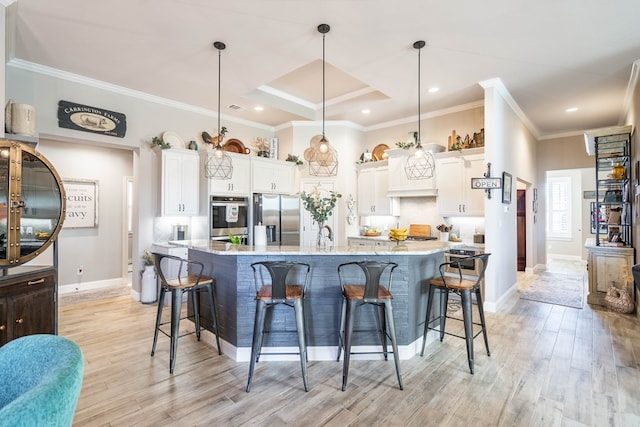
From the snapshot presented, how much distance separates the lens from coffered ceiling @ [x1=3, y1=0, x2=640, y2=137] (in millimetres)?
2867

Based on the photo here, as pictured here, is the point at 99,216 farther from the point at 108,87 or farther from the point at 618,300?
the point at 618,300

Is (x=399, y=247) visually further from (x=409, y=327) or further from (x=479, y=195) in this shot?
(x=479, y=195)

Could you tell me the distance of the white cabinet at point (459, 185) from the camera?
4914 mm

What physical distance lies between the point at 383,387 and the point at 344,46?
3.27m

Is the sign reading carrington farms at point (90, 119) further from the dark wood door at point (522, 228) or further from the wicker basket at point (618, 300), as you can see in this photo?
the dark wood door at point (522, 228)

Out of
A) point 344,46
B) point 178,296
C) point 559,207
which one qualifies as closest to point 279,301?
point 178,296

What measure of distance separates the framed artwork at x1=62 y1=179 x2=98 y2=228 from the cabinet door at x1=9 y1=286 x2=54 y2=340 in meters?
3.31

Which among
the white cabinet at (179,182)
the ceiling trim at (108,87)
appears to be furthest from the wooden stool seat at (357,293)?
the ceiling trim at (108,87)

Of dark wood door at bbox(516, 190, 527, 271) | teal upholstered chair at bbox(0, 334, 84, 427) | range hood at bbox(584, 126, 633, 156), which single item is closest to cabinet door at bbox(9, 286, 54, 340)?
teal upholstered chair at bbox(0, 334, 84, 427)

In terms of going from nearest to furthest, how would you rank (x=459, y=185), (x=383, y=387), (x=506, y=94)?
(x=383, y=387) < (x=506, y=94) < (x=459, y=185)

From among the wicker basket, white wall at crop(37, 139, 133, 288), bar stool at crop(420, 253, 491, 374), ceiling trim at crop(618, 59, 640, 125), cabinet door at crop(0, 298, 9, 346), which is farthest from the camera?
white wall at crop(37, 139, 133, 288)

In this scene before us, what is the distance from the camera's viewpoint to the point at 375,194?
616 cm

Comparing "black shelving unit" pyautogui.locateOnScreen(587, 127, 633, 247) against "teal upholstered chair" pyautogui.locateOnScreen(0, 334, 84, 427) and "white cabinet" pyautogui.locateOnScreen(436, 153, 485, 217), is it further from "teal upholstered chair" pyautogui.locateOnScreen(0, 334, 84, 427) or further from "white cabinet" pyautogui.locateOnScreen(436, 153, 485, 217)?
"teal upholstered chair" pyautogui.locateOnScreen(0, 334, 84, 427)

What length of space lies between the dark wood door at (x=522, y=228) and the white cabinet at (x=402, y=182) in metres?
3.24
